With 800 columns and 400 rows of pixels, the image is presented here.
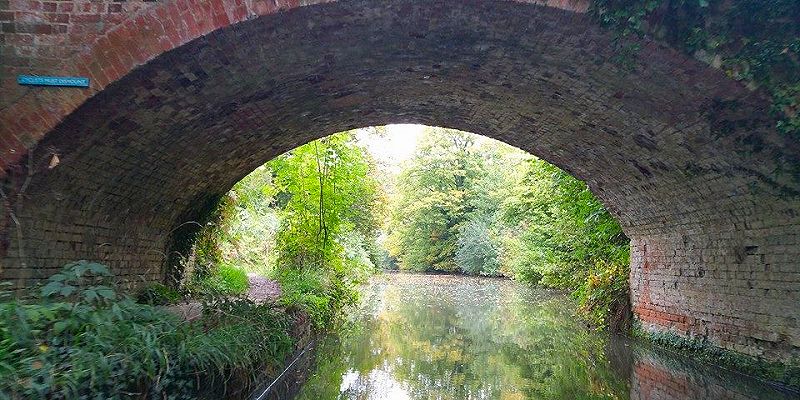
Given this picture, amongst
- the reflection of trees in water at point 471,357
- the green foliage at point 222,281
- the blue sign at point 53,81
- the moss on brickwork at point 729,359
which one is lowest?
the reflection of trees in water at point 471,357

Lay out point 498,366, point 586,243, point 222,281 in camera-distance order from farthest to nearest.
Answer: point 586,243 → point 222,281 → point 498,366

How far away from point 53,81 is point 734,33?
5.93 m

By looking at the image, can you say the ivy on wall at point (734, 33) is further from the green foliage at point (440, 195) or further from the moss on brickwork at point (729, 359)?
the green foliage at point (440, 195)

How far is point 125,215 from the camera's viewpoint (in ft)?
24.3

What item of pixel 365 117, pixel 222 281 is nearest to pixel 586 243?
pixel 365 117

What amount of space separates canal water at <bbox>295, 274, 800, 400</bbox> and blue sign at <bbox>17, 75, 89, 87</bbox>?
11.8 feet

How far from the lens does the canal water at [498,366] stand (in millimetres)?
6332

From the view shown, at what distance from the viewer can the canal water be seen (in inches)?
249

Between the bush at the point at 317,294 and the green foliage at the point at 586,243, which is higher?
the green foliage at the point at 586,243

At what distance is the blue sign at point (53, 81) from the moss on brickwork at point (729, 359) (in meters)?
8.06

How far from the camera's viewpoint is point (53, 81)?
4.88 meters

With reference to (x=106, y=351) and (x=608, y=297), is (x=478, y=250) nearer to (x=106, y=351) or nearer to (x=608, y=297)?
(x=608, y=297)

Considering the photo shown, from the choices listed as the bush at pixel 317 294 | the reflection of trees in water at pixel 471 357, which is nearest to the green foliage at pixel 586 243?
the reflection of trees in water at pixel 471 357

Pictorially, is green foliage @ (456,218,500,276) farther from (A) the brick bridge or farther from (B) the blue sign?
(B) the blue sign
